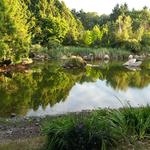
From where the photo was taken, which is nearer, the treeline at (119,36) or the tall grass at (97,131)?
the tall grass at (97,131)

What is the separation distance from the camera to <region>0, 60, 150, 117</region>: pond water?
1981cm

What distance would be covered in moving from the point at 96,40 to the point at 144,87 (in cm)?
4285

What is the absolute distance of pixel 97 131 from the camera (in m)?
7.93

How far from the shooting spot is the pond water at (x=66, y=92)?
1981 centimetres

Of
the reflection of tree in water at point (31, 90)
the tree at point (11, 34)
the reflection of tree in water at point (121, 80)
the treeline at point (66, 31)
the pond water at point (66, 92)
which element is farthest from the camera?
the treeline at point (66, 31)

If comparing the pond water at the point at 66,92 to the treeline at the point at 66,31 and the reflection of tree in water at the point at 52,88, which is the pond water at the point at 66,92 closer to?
the reflection of tree in water at the point at 52,88

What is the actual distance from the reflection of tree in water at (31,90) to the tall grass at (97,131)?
391 inches

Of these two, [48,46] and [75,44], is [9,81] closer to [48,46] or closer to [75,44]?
[48,46]

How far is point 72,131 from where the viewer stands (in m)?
7.85

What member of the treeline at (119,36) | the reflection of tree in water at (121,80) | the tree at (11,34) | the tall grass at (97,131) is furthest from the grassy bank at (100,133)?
the treeline at (119,36)

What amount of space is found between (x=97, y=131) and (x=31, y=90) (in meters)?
18.0

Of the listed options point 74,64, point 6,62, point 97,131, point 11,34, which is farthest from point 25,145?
point 74,64

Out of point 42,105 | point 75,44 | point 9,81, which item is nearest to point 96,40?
point 75,44

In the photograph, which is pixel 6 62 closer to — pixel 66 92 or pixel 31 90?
pixel 31 90
